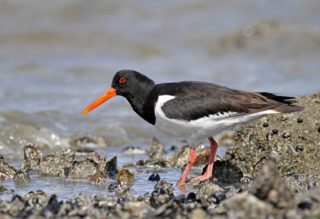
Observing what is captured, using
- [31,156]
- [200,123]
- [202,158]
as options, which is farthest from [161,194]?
[31,156]

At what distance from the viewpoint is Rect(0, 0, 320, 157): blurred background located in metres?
10.7

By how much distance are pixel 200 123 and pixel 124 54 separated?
9973 mm

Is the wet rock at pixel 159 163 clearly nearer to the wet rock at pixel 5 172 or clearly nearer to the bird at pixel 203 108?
the bird at pixel 203 108

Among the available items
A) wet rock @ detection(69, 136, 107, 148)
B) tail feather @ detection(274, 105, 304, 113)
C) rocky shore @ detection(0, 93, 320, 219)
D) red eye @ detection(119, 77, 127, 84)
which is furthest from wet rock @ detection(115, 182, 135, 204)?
wet rock @ detection(69, 136, 107, 148)

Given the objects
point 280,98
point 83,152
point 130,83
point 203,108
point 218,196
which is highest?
point 130,83

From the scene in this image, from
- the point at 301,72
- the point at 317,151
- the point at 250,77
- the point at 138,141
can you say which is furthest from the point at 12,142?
the point at 301,72

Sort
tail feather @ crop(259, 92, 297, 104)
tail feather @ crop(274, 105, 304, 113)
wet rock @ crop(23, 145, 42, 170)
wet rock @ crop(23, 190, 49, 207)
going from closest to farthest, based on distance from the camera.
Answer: wet rock @ crop(23, 190, 49, 207)
tail feather @ crop(274, 105, 304, 113)
tail feather @ crop(259, 92, 297, 104)
wet rock @ crop(23, 145, 42, 170)

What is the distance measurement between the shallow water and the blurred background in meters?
0.02

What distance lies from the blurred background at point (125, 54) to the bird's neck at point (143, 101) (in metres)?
2.66

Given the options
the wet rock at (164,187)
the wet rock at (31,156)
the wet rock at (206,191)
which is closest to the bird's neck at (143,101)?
the wet rock at (164,187)

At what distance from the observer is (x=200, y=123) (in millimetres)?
6500

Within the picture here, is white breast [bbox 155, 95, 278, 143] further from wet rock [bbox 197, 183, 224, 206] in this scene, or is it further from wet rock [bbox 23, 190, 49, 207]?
wet rock [bbox 23, 190, 49, 207]

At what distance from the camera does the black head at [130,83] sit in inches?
280

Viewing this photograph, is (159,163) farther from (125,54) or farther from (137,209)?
(125,54)
